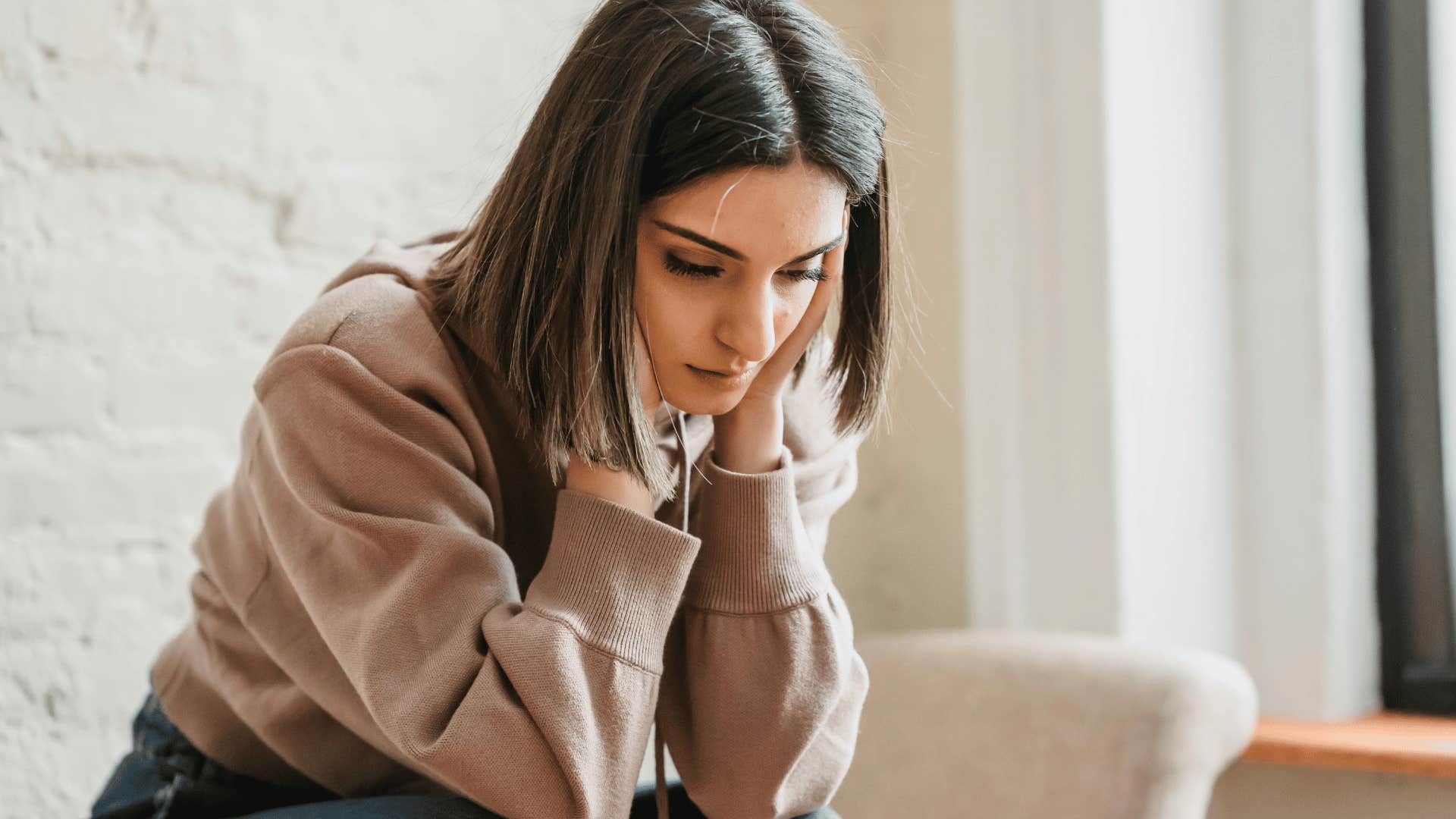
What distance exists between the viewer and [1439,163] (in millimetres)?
1462

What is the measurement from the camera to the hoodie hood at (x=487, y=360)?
0.99 meters

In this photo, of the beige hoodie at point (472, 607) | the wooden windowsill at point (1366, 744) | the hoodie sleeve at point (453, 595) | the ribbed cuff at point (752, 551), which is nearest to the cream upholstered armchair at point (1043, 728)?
the wooden windowsill at point (1366, 744)

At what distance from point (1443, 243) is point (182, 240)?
129 cm

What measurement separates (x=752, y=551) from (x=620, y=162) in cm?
30

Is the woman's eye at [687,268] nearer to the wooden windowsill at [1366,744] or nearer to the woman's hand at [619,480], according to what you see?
the woman's hand at [619,480]

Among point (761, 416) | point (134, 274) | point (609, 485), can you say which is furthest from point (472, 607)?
point (134, 274)

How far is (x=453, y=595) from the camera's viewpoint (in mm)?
870

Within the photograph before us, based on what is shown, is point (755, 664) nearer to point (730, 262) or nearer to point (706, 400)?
point (706, 400)

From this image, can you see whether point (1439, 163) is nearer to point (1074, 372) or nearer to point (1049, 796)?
point (1074, 372)

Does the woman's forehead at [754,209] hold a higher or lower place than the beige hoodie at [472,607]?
higher

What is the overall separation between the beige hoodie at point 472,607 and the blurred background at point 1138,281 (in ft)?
1.01

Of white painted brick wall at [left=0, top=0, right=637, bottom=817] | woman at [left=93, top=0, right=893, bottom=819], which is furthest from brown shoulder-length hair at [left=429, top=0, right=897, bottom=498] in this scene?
white painted brick wall at [left=0, top=0, right=637, bottom=817]

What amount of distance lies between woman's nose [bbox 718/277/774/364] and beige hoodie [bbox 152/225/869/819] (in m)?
0.14

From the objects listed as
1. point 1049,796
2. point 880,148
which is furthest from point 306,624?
point 1049,796
